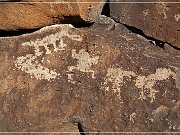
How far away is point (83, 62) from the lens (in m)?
1.71

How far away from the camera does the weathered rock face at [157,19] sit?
6.05 feet

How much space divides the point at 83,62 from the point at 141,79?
25cm

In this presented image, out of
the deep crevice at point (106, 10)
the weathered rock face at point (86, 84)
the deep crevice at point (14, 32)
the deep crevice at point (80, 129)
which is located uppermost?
the deep crevice at point (106, 10)

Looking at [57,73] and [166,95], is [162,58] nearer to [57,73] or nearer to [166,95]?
[166,95]

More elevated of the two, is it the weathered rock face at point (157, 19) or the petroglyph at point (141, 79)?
the weathered rock face at point (157, 19)

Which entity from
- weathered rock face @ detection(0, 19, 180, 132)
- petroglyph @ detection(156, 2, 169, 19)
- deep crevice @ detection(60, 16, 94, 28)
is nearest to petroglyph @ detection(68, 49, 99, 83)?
weathered rock face @ detection(0, 19, 180, 132)

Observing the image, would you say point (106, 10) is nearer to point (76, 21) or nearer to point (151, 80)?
point (76, 21)

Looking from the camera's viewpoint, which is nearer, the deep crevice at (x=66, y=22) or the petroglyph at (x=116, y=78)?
the petroglyph at (x=116, y=78)

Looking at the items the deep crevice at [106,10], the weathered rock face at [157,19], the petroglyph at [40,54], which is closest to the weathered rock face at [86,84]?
the petroglyph at [40,54]

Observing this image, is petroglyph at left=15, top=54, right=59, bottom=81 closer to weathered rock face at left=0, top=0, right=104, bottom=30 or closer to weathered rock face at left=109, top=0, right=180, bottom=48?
weathered rock face at left=0, top=0, right=104, bottom=30

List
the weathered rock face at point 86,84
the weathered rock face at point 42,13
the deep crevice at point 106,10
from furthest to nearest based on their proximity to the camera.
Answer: the deep crevice at point 106,10 → the weathered rock face at point 42,13 → the weathered rock face at point 86,84

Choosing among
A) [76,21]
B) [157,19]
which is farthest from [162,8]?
[76,21]

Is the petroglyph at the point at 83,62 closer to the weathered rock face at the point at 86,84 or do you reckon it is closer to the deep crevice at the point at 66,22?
the weathered rock face at the point at 86,84

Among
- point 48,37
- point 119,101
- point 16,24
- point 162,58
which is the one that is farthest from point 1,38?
point 162,58
